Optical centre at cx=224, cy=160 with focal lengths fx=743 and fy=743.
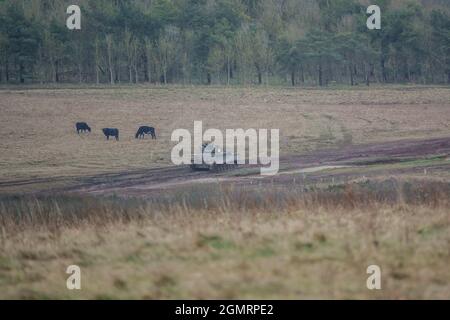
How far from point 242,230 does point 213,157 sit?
24.2 m

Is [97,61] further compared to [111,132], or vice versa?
[97,61]

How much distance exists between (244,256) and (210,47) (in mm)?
83019

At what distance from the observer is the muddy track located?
30.8 metres

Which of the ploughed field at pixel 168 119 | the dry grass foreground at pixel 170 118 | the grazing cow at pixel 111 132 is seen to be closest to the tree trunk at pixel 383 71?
the dry grass foreground at pixel 170 118

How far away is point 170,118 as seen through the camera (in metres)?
56.7

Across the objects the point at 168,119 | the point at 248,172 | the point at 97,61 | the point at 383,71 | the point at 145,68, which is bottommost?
the point at 248,172

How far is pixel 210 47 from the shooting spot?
9194 cm

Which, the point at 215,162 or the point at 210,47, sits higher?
the point at 210,47

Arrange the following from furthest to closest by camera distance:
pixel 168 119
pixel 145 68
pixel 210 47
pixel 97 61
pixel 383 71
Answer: pixel 383 71, pixel 210 47, pixel 145 68, pixel 97 61, pixel 168 119

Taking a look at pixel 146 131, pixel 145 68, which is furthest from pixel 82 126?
pixel 145 68

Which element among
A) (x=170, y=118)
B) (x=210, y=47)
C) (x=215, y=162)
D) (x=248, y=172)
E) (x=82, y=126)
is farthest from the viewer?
(x=210, y=47)

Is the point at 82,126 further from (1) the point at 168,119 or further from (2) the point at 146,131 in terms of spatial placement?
(1) the point at 168,119
